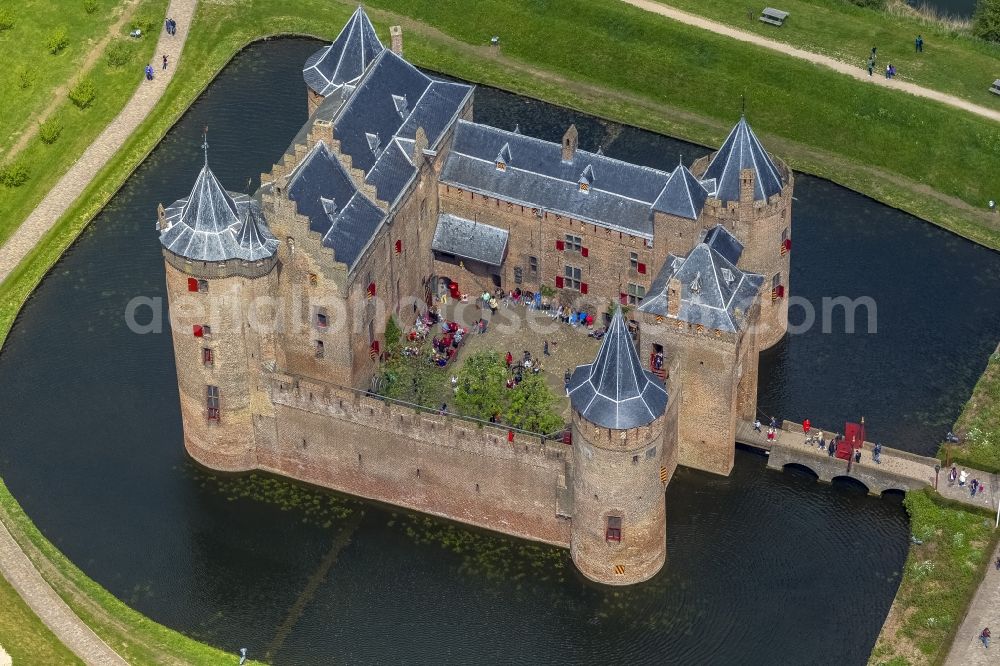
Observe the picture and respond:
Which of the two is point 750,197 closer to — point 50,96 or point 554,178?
point 554,178

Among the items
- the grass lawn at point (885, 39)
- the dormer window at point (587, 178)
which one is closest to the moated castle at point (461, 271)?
the dormer window at point (587, 178)

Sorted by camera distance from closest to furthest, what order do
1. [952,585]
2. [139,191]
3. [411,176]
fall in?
[952,585]
[411,176]
[139,191]

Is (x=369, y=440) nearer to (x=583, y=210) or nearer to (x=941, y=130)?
(x=583, y=210)

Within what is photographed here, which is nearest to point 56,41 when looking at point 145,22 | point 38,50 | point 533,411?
point 38,50

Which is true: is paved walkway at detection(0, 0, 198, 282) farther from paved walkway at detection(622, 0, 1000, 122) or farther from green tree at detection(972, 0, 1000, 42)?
green tree at detection(972, 0, 1000, 42)

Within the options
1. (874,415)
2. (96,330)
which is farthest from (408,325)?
(874,415)

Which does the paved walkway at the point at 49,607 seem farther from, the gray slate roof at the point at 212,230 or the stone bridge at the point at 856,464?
the stone bridge at the point at 856,464

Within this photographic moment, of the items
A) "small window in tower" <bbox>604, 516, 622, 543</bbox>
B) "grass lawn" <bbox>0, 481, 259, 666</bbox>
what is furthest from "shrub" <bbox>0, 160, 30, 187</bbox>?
"small window in tower" <bbox>604, 516, 622, 543</bbox>
